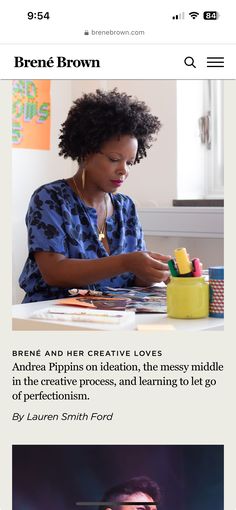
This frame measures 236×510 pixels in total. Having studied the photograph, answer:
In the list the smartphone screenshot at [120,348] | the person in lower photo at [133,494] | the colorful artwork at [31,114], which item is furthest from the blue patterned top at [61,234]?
the colorful artwork at [31,114]

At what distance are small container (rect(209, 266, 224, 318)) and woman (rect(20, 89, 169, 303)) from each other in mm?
183

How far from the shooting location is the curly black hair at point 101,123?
1630 mm

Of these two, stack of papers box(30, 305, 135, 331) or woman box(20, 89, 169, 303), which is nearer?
stack of papers box(30, 305, 135, 331)

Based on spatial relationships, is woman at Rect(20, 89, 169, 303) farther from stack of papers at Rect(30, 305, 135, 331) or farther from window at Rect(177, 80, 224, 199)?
window at Rect(177, 80, 224, 199)

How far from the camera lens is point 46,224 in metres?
1.48

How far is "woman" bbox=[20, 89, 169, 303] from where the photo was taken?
1422mm

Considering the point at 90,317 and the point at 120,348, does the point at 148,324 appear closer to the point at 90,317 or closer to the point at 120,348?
the point at 90,317

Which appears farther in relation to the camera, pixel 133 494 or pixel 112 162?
pixel 112 162

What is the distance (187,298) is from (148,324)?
0.35ft
